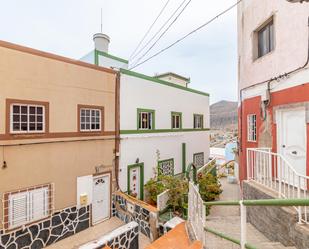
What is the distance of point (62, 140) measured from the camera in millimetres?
8094

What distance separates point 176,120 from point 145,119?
10.0 feet

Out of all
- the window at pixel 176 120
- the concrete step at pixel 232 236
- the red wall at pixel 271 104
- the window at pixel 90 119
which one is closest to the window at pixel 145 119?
the window at pixel 176 120

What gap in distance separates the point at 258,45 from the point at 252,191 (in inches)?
241

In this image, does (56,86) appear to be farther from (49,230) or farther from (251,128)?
(251,128)

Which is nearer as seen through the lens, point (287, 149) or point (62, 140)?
point (287, 149)

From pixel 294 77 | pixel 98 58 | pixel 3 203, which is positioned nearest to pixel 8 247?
pixel 3 203

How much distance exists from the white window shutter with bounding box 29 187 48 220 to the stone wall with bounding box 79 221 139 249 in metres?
2.59

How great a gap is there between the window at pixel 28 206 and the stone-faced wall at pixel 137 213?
3.10 m

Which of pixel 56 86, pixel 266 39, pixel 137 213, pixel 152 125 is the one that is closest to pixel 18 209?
Answer: pixel 137 213

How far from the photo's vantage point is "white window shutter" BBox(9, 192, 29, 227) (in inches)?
268

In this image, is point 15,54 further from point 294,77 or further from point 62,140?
point 294,77

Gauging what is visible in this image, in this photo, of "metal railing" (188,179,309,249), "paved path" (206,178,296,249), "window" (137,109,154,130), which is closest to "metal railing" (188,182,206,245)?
"metal railing" (188,179,309,249)

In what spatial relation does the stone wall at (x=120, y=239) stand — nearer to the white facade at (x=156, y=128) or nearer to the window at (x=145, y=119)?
the white facade at (x=156, y=128)

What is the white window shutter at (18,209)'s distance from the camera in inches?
268
